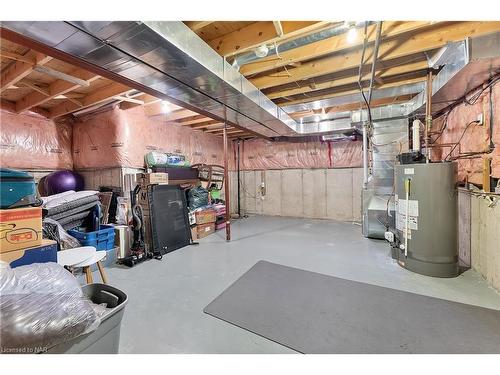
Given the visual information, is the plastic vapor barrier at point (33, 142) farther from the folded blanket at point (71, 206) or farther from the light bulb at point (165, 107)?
the light bulb at point (165, 107)

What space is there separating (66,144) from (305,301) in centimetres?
481

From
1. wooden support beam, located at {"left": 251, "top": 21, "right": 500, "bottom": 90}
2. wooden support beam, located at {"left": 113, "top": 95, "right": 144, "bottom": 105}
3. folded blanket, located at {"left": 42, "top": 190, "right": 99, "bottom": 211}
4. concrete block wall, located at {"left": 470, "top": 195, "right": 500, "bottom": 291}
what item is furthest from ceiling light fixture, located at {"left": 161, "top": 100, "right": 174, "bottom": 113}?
concrete block wall, located at {"left": 470, "top": 195, "right": 500, "bottom": 291}

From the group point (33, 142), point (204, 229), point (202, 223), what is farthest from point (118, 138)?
point (204, 229)

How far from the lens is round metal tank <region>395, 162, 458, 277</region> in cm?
249

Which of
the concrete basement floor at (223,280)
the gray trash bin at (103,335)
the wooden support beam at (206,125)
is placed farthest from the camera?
the wooden support beam at (206,125)

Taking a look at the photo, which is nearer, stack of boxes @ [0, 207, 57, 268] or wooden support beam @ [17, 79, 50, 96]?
stack of boxes @ [0, 207, 57, 268]

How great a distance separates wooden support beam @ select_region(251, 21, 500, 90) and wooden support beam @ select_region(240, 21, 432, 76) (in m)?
0.15

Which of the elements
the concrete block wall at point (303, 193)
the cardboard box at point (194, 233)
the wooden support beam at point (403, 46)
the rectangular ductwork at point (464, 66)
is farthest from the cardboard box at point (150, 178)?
the rectangular ductwork at point (464, 66)

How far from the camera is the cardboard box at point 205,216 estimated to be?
4.34 metres

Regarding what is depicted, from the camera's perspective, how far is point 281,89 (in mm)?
3318

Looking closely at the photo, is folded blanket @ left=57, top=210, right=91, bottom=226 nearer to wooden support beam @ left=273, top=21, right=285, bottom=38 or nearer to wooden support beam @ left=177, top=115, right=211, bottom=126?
wooden support beam @ left=177, top=115, right=211, bottom=126

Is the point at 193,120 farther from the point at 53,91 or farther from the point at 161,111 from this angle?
the point at 53,91

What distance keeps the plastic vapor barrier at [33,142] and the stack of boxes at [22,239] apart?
257 cm
